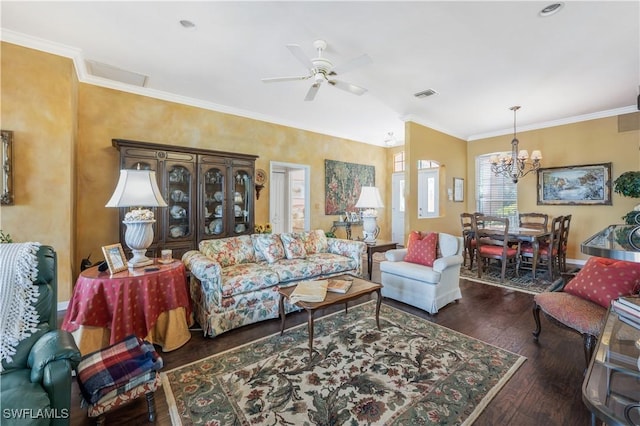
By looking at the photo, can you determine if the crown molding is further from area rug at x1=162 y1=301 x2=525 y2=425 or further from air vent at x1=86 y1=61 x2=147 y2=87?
area rug at x1=162 y1=301 x2=525 y2=425

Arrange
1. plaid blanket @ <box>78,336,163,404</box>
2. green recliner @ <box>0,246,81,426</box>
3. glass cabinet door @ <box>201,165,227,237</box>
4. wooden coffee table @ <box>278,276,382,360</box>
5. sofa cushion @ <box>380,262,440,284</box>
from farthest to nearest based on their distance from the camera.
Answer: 1. glass cabinet door @ <box>201,165,227,237</box>
2. sofa cushion @ <box>380,262,440,284</box>
3. wooden coffee table @ <box>278,276,382,360</box>
4. plaid blanket @ <box>78,336,163,404</box>
5. green recliner @ <box>0,246,81,426</box>

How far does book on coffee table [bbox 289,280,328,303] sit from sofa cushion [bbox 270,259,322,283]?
1.77 feet

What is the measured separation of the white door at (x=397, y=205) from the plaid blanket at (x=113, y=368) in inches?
271

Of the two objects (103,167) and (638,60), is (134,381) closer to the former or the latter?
(103,167)

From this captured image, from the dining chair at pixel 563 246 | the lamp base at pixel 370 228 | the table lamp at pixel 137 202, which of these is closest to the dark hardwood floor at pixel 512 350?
the table lamp at pixel 137 202

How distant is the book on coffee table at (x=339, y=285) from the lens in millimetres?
2486

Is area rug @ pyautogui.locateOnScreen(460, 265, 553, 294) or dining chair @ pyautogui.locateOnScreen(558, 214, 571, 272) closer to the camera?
area rug @ pyautogui.locateOnScreen(460, 265, 553, 294)

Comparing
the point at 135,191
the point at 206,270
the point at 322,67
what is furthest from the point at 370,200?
the point at 135,191

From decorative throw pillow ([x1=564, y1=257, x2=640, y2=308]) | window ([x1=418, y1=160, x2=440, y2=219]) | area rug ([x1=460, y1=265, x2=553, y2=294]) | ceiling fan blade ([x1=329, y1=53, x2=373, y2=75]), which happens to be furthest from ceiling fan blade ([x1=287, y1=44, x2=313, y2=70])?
window ([x1=418, y1=160, x2=440, y2=219])

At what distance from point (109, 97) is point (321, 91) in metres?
3.01

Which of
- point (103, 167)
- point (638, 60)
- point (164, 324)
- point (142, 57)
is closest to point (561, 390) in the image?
point (164, 324)

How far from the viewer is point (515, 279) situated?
4.48m

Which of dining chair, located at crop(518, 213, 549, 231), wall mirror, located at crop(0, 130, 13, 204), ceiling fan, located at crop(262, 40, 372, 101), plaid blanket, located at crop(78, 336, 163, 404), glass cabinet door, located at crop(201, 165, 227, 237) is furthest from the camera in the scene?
Answer: dining chair, located at crop(518, 213, 549, 231)

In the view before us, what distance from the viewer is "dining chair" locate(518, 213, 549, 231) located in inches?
209
